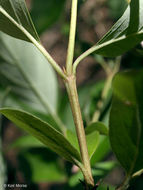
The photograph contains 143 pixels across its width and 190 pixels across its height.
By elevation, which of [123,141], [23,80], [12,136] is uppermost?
[123,141]

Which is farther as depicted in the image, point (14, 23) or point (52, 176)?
point (52, 176)

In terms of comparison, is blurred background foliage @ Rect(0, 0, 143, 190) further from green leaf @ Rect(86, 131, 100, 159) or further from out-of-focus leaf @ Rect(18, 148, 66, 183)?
green leaf @ Rect(86, 131, 100, 159)

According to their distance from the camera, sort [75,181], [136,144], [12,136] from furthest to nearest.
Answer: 1. [12,136]
2. [75,181]
3. [136,144]

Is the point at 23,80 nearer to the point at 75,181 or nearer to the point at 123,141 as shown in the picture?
the point at 75,181

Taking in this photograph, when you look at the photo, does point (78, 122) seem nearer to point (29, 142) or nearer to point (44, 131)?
point (44, 131)

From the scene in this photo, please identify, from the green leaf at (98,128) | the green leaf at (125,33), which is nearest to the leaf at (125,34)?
the green leaf at (125,33)

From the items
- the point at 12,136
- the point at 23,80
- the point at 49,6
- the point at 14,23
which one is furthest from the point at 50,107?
the point at 12,136

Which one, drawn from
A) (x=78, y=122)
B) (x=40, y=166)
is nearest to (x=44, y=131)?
(x=78, y=122)
